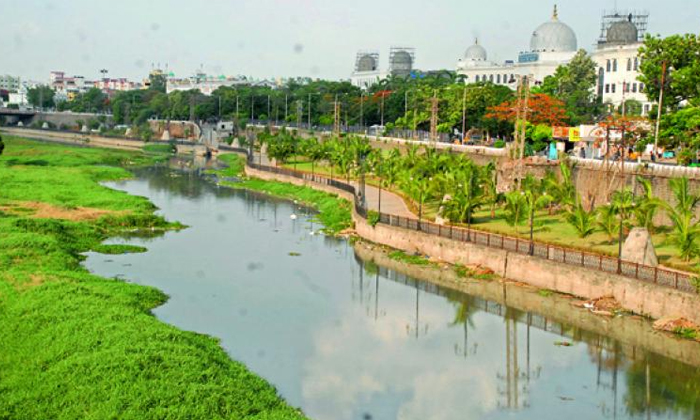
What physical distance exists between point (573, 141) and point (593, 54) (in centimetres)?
4210

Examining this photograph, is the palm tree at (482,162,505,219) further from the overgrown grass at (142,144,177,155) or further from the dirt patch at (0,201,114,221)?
the overgrown grass at (142,144,177,155)

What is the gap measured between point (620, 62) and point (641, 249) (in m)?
70.1

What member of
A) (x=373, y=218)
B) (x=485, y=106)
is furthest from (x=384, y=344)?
(x=485, y=106)

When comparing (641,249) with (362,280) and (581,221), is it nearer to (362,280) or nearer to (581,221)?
(581,221)

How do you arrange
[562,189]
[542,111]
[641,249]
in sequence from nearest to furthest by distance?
[641,249] < [562,189] < [542,111]

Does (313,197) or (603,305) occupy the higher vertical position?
(313,197)

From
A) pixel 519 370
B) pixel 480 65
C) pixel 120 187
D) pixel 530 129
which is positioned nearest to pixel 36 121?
pixel 480 65

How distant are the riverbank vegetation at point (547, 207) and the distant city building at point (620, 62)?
38.4 metres

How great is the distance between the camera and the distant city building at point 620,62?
331 ft

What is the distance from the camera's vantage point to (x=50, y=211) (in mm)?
61406

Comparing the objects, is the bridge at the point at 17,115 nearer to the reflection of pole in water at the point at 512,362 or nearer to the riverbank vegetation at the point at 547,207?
the riverbank vegetation at the point at 547,207

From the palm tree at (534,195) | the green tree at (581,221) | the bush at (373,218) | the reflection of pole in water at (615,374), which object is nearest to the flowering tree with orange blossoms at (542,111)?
the palm tree at (534,195)

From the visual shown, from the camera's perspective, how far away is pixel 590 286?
3844cm

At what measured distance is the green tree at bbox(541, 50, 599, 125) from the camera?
93500 mm
